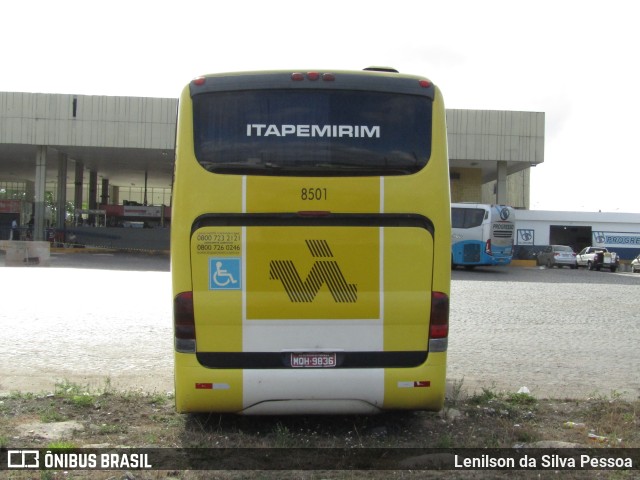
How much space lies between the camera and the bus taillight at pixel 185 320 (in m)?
5.77

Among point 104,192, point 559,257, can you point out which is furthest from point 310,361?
point 104,192

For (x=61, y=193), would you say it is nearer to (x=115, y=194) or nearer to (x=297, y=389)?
Answer: (x=115, y=194)

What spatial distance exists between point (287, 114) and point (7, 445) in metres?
3.61

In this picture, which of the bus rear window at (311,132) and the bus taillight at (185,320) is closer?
the bus taillight at (185,320)

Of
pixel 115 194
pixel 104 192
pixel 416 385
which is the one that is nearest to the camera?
pixel 416 385

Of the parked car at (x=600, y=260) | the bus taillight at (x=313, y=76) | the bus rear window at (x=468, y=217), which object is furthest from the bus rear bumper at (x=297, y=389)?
the parked car at (x=600, y=260)

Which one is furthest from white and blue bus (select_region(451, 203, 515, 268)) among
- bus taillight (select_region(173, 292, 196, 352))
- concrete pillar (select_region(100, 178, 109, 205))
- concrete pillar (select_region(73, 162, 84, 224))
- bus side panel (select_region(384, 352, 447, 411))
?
concrete pillar (select_region(100, 178, 109, 205))

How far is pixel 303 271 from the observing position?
5801mm

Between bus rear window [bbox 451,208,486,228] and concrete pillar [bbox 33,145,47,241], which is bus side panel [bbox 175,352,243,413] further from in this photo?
concrete pillar [bbox 33,145,47,241]

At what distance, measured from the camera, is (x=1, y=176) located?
63844 mm

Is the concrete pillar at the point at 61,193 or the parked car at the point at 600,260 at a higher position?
the concrete pillar at the point at 61,193

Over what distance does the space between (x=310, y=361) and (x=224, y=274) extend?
104 cm

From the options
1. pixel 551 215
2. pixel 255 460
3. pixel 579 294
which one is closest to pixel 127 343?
pixel 255 460

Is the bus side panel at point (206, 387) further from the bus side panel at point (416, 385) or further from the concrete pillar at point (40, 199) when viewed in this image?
the concrete pillar at point (40, 199)
